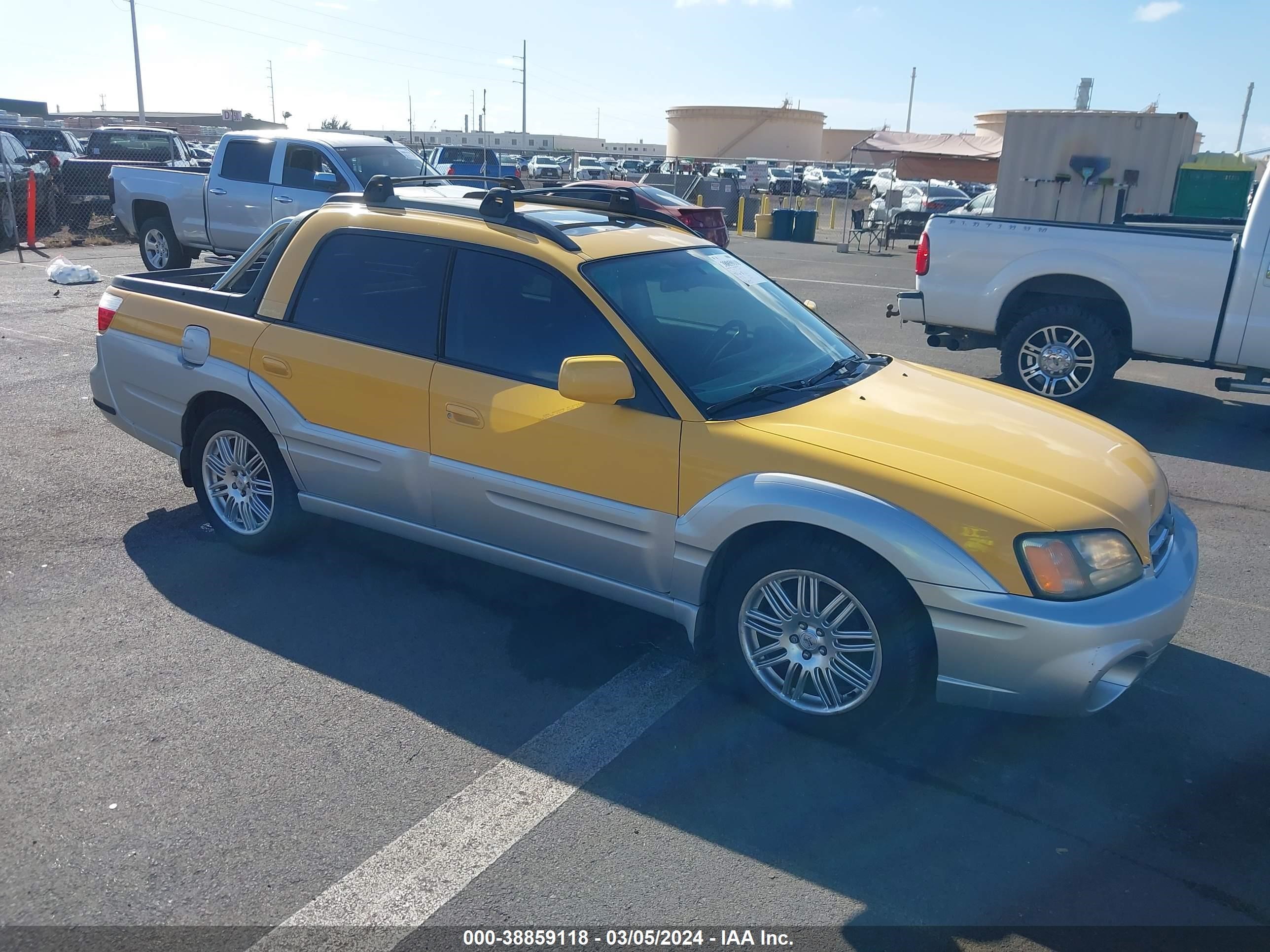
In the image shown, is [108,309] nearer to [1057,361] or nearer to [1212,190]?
[1057,361]

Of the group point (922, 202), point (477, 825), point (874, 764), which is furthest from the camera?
point (922, 202)

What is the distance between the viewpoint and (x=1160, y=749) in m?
3.68

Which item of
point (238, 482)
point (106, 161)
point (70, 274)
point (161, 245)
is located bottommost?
point (70, 274)

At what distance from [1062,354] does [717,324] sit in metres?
5.44

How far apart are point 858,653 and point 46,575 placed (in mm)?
3813

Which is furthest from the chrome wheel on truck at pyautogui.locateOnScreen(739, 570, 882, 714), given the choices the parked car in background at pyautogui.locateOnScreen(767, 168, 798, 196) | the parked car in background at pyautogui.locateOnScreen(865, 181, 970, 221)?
the parked car in background at pyautogui.locateOnScreen(767, 168, 798, 196)

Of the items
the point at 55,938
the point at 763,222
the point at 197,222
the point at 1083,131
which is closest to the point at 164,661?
the point at 55,938

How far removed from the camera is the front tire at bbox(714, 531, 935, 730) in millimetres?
3447

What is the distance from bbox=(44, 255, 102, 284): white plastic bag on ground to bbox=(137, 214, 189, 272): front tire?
0.75 metres

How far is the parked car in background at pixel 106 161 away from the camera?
1964cm

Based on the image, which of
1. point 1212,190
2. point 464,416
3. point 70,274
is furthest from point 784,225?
point 464,416

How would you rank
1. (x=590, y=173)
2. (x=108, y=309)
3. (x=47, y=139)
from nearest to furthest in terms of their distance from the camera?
(x=108, y=309)
(x=47, y=139)
(x=590, y=173)

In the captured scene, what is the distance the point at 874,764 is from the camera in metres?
3.54

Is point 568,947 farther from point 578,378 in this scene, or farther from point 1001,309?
point 1001,309
